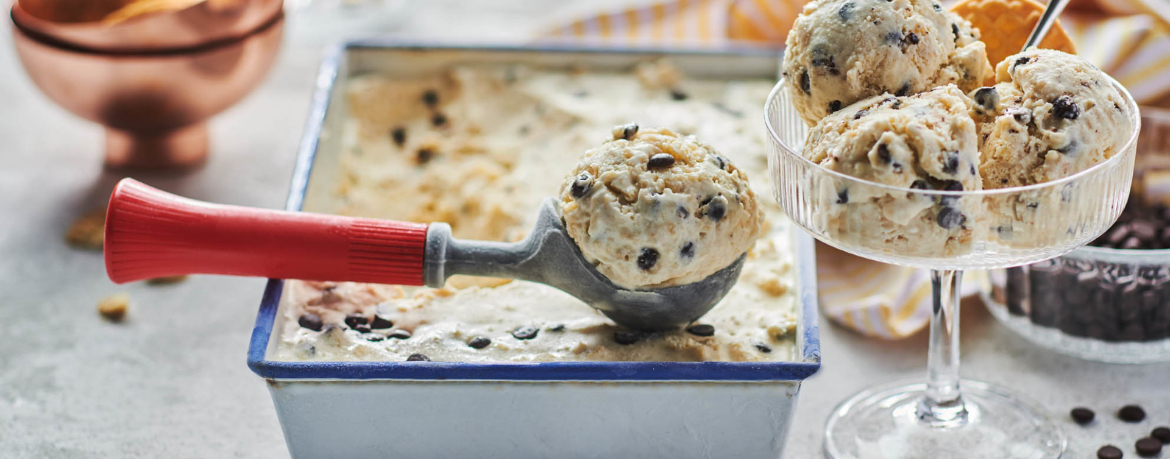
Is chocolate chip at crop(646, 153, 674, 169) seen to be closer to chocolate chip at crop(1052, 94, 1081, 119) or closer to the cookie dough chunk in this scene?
the cookie dough chunk

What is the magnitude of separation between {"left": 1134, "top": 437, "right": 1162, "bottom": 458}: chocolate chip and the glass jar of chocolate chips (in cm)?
21

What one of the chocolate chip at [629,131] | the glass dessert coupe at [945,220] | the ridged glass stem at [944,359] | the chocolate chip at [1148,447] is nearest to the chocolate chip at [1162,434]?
the chocolate chip at [1148,447]

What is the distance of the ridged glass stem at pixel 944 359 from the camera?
1.56m

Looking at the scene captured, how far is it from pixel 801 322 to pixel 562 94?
2.98ft

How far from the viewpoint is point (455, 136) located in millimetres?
2199

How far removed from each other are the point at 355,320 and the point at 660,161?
498 mm

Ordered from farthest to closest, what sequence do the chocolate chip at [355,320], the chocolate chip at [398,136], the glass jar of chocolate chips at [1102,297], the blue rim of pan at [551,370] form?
the chocolate chip at [398,136]
the glass jar of chocolate chips at [1102,297]
the chocolate chip at [355,320]
the blue rim of pan at [551,370]

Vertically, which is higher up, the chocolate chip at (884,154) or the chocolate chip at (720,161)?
the chocolate chip at (884,154)

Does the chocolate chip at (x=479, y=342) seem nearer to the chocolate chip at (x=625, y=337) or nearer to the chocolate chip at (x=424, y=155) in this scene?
the chocolate chip at (x=625, y=337)

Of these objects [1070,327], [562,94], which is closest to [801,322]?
[1070,327]

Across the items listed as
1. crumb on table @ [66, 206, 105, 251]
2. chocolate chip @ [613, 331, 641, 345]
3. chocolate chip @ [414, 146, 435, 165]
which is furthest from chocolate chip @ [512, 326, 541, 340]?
crumb on table @ [66, 206, 105, 251]

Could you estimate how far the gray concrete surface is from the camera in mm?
1666

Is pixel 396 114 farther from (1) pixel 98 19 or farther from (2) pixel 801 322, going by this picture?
(2) pixel 801 322

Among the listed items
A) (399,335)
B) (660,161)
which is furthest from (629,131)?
(399,335)
